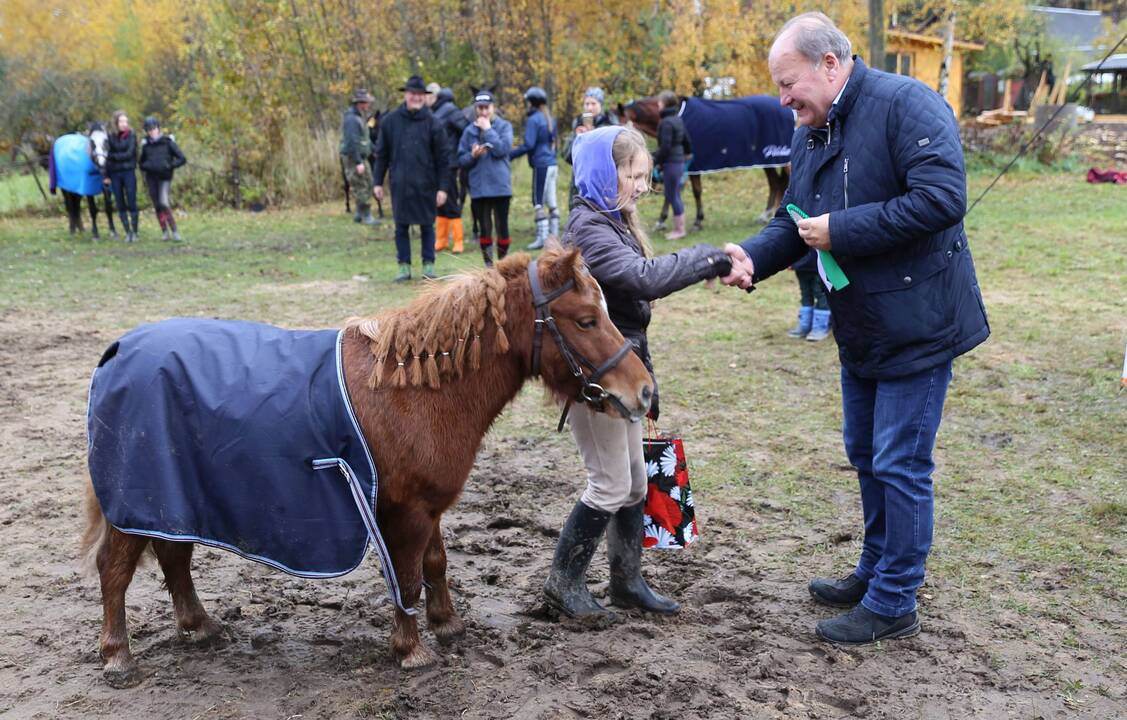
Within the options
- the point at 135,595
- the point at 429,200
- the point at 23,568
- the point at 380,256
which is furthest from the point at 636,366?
the point at 380,256

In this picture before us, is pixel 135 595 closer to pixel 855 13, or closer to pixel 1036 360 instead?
pixel 1036 360

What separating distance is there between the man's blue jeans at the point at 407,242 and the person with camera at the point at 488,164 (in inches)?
34.8

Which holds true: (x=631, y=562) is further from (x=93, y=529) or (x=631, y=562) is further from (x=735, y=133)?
(x=735, y=133)

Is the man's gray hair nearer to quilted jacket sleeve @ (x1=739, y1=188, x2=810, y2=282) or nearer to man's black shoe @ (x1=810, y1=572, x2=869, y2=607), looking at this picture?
quilted jacket sleeve @ (x1=739, y1=188, x2=810, y2=282)

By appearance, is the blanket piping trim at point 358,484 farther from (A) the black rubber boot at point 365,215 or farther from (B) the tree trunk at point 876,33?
(A) the black rubber boot at point 365,215

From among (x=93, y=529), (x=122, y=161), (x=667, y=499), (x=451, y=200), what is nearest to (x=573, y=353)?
(x=667, y=499)

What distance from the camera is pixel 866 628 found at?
360 cm

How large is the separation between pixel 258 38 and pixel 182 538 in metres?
20.0

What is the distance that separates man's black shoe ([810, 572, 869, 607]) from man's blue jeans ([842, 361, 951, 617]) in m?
0.22

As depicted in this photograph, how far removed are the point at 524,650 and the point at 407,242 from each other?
825 centimetres

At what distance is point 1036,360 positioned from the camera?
7.44m

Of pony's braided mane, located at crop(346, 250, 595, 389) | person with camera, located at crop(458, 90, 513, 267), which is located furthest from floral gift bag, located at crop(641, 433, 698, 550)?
person with camera, located at crop(458, 90, 513, 267)

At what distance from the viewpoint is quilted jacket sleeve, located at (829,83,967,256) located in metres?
3.10

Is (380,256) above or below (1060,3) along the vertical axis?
below
